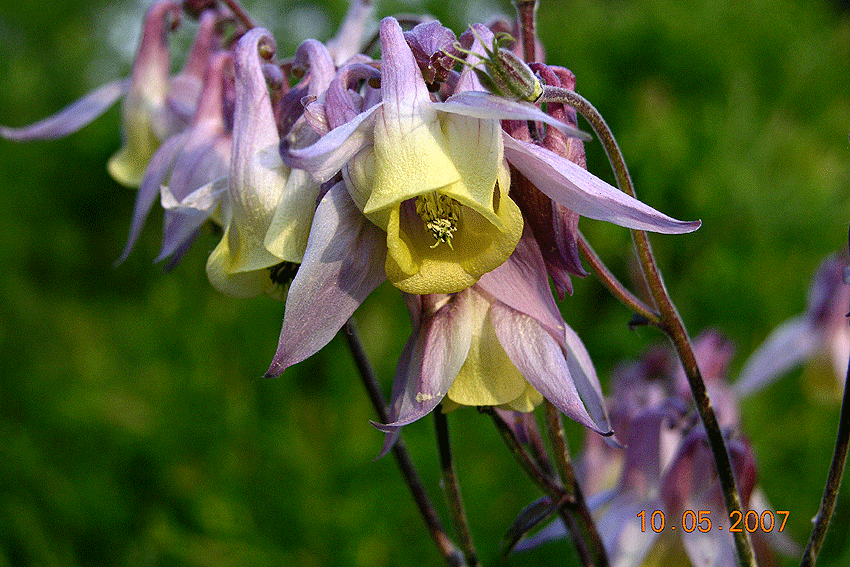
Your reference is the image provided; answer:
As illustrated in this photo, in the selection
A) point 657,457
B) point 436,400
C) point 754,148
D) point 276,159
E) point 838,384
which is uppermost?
point 276,159

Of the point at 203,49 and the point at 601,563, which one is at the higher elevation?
the point at 203,49

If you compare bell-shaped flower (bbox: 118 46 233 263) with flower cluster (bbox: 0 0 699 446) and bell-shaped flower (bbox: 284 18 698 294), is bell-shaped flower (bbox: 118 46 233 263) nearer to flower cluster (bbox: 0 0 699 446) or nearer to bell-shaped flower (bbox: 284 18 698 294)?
flower cluster (bbox: 0 0 699 446)

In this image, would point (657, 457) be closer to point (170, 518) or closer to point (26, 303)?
point (170, 518)

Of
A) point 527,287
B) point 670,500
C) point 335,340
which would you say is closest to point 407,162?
point 527,287

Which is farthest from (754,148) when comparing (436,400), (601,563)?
(436,400)

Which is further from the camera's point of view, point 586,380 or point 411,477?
point 411,477

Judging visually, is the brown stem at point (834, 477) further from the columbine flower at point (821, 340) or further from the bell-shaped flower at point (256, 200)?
the columbine flower at point (821, 340)

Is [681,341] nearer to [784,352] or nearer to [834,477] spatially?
[834,477]

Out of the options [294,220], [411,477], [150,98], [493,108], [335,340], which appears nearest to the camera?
[493,108]
